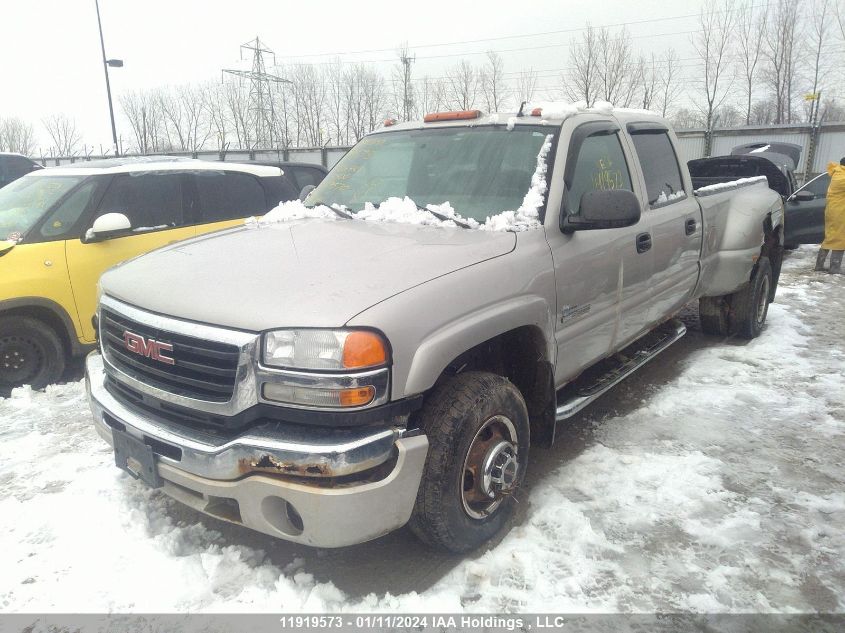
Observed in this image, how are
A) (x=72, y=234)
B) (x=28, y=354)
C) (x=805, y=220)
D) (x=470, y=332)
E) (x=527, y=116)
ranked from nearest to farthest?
(x=470, y=332) → (x=527, y=116) → (x=28, y=354) → (x=72, y=234) → (x=805, y=220)

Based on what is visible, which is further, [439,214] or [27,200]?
[27,200]

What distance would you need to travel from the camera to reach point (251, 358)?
2262 millimetres

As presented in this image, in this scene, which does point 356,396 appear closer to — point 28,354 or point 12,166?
point 28,354

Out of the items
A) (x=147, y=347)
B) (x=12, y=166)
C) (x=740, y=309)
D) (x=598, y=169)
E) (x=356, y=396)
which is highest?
(x=12, y=166)

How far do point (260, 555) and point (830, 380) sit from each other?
14.9 ft

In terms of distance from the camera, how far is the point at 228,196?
6.11 metres

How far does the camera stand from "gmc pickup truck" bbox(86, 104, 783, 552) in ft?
7.40

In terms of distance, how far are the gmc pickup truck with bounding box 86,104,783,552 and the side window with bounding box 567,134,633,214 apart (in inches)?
0.8

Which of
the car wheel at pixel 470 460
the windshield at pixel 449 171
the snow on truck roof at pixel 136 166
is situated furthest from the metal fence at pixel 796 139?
the car wheel at pixel 470 460

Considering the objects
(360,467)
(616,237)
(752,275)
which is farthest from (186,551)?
(752,275)

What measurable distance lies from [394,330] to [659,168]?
3.01 metres

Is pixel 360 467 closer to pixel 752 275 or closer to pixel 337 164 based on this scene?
pixel 337 164

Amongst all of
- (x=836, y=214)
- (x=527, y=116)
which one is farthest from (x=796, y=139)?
(x=527, y=116)

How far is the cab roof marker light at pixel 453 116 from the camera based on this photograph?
3764 millimetres
